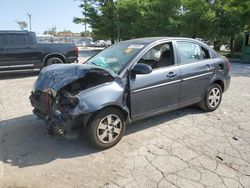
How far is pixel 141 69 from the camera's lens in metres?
3.96

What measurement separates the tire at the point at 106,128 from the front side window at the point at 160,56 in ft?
3.83

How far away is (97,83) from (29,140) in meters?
1.56

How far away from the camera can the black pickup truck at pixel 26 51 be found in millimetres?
9805

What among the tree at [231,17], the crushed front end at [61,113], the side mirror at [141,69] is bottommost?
the crushed front end at [61,113]

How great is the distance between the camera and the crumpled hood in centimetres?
376

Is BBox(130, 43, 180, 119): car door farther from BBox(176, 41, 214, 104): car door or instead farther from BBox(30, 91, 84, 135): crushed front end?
BBox(30, 91, 84, 135): crushed front end

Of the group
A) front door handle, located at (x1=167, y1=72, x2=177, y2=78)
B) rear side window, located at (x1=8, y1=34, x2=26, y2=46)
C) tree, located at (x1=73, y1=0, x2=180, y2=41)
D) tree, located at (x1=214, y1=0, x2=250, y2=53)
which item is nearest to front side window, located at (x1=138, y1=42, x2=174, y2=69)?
front door handle, located at (x1=167, y1=72, x2=177, y2=78)

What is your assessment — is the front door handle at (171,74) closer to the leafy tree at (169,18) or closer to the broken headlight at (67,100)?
the broken headlight at (67,100)

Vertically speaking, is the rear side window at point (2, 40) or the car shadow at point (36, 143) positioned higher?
the rear side window at point (2, 40)

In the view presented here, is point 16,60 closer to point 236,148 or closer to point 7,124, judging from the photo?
point 7,124

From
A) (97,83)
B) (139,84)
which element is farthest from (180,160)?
(97,83)

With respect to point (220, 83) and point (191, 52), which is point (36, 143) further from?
point (220, 83)

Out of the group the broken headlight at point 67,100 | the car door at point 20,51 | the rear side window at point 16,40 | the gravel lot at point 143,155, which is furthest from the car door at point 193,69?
the rear side window at point 16,40

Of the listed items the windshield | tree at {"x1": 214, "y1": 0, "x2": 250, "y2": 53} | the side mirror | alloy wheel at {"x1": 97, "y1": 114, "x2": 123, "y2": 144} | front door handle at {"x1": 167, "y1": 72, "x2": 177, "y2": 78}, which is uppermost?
tree at {"x1": 214, "y1": 0, "x2": 250, "y2": 53}
